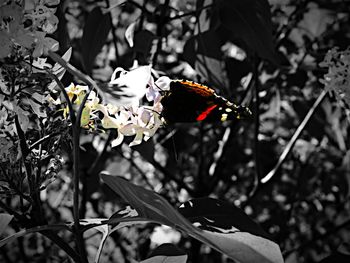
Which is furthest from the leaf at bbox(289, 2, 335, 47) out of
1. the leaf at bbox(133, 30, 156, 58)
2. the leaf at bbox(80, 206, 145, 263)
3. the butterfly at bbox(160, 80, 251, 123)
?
the leaf at bbox(80, 206, 145, 263)

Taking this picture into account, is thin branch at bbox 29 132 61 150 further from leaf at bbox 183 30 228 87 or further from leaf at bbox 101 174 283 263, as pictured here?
leaf at bbox 183 30 228 87

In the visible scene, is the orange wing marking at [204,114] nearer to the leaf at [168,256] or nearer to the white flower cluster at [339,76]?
the leaf at [168,256]

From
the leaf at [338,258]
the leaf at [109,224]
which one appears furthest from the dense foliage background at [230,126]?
the leaf at [109,224]

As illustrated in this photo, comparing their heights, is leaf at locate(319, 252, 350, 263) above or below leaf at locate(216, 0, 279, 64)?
below

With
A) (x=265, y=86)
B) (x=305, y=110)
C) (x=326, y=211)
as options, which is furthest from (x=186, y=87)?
(x=326, y=211)

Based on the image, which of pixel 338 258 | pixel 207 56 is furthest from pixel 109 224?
pixel 207 56

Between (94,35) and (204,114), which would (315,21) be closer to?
(94,35)
